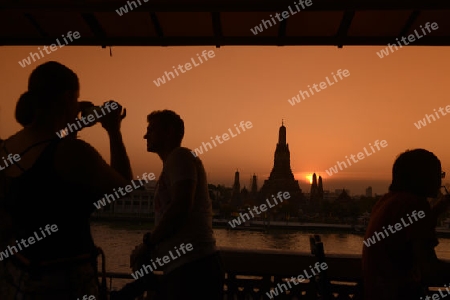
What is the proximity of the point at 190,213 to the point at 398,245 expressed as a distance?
89cm

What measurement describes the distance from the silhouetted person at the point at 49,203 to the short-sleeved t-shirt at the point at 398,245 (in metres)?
1.16

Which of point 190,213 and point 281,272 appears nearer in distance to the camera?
point 190,213

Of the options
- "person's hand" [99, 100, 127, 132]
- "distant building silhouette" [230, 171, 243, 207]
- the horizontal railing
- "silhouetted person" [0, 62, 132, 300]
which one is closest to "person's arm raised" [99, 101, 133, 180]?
"person's hand" [99, 100, 127, 132]

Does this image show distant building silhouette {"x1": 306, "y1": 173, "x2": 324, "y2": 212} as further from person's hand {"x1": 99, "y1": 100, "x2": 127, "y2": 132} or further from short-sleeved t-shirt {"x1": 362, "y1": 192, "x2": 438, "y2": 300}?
person's hand {"x1": 99, "y1": 100, "x2": 127, "y2": 132}

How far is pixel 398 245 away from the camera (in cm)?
182

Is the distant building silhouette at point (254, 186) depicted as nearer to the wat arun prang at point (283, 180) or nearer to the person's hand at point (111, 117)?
the wat arun prang at point (283, 180)

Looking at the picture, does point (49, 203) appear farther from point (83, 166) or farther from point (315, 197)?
point (315, 197)

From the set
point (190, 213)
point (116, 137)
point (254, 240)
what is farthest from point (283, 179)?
point (116, 137)

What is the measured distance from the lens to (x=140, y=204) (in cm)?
6488
